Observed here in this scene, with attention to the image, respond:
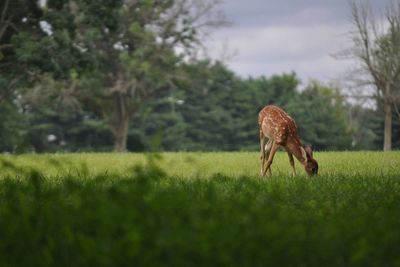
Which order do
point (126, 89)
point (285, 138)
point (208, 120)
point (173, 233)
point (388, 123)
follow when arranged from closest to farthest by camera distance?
point (173, 233) < point (285, 138) < point (388, 123) < point (126, 89) < point (208, 120)

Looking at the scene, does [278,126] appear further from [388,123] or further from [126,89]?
[126,89]

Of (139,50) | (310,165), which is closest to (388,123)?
(139,50)

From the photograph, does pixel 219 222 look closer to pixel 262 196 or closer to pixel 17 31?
pixel 262 196

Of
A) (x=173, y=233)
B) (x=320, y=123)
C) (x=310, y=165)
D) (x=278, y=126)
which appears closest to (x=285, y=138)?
(x=278, y=126)

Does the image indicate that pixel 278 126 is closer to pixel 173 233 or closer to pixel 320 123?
pixel 173 233

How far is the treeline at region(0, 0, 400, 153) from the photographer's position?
32.4 m

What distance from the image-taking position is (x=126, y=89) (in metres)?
47.0

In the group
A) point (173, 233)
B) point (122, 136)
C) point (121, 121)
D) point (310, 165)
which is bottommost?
point (173, 233)

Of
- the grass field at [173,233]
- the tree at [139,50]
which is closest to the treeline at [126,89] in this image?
the tree at [139,50]

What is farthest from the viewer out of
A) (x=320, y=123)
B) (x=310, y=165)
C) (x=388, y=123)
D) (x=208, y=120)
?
(x=208, y=120)

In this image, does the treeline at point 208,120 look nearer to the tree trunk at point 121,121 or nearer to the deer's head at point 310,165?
the tree trunk at point 121,121

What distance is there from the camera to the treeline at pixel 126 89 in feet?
106

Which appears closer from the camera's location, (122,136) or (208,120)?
(122,136)

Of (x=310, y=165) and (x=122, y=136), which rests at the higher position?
(x=122, y=136)
